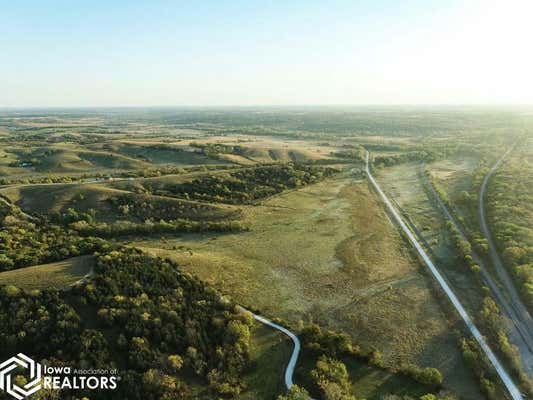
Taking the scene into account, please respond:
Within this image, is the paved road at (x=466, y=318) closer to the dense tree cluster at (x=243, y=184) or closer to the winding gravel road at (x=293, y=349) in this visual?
the winding gravel road at (x=293, y=349)

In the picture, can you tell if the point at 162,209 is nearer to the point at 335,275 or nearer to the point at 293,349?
the point at 335,275

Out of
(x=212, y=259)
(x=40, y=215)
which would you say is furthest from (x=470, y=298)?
(x=40, y=215)

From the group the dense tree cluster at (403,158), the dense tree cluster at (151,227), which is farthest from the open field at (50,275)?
the dense tree cluster at (403,158)

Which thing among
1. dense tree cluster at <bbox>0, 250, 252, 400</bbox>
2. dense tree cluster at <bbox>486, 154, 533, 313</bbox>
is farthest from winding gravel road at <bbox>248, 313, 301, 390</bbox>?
dense tree cluster at <bbox>486, 154, 533, 313</bbox>

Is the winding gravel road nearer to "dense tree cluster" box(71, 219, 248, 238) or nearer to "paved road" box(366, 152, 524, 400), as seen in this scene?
"paved road" box(366, 152, 524, 400)

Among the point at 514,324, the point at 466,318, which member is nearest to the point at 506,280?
the point at 514,324

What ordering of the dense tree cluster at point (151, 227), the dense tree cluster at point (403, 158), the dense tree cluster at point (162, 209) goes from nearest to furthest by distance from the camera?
the dense tree cluster at point (151, 227) → the dense tree cluster at point (162, 209) → the dense tree cluster at point (403, 158)

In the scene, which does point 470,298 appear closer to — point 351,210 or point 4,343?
point 351,210
